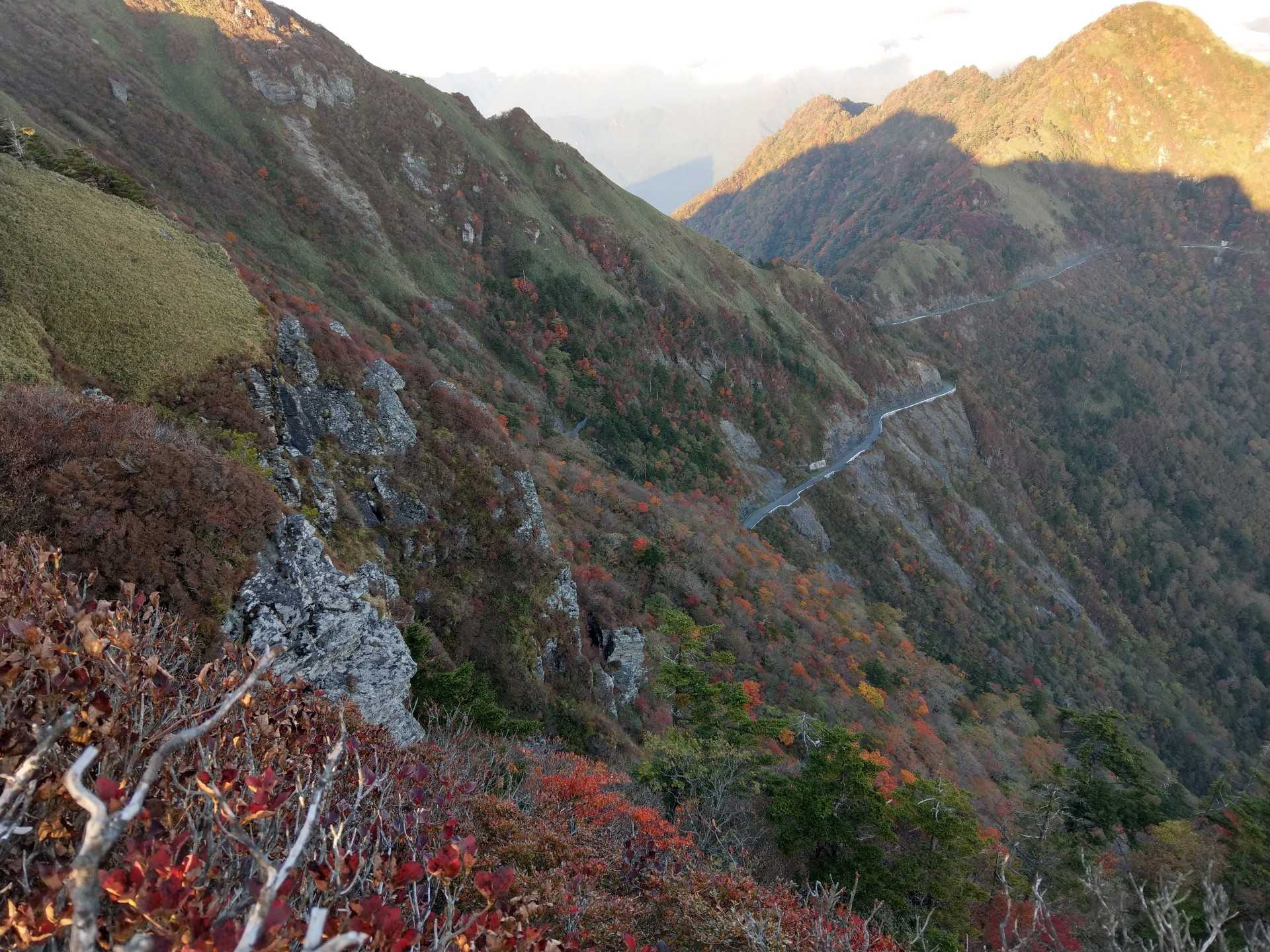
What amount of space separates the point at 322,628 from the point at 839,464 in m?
79.9

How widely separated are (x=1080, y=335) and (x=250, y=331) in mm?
187762

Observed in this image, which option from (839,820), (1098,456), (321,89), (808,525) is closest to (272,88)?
(321,89)

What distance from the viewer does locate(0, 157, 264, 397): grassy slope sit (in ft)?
56.6

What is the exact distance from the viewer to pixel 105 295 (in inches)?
756

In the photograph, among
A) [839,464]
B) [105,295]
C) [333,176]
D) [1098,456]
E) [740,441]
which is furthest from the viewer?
[1098,456]

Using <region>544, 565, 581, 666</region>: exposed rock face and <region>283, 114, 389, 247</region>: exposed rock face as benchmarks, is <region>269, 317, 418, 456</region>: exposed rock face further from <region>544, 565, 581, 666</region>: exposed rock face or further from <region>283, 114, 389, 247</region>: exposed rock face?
<region>283, 114, 389, 247</region>: exposed rock face

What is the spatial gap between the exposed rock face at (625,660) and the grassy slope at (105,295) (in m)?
18.5

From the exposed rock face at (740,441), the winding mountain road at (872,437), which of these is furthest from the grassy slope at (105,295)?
the exposed rock face at (740,441)

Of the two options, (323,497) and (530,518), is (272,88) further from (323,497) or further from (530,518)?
(323,497)

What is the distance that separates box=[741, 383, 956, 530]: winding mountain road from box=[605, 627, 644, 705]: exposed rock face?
39.9 metres

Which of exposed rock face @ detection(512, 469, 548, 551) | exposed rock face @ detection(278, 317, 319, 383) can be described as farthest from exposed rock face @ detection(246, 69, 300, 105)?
exposed rock face @ detection(512, 469, 548, 551)

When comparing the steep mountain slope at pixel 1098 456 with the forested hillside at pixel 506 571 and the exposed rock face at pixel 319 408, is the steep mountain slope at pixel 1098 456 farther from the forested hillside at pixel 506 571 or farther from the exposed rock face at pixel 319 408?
the exposed rock face at pixel 319 408

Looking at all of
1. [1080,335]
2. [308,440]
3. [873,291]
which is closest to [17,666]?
[308,440]

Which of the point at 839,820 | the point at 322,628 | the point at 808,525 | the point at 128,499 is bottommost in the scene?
the point at 808,525
